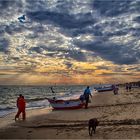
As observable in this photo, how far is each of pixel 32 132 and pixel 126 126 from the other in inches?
194

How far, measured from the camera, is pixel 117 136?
12.8m

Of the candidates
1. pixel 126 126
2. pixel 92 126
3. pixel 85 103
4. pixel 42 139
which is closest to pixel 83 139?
pixel 92 126

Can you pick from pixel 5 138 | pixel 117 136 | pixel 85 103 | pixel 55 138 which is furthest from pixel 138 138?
pixel 85 103

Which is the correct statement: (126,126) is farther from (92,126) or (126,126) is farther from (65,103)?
(65,103)

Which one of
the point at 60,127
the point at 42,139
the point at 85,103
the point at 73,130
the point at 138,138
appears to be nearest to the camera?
the point at 138,138

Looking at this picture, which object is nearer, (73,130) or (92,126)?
(92,126)

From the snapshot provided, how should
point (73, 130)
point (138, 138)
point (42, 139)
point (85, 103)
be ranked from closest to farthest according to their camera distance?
point (138, 138), point (42, 139), point (73, 130), point (85, 103)

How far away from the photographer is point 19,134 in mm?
14805

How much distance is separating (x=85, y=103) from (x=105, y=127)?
12.9 m

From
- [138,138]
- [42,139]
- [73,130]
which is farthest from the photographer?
[73,130]

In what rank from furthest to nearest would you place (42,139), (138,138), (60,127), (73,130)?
(60,127) < (73,130) < (42,139) < (138,138)

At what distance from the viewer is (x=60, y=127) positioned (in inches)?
637

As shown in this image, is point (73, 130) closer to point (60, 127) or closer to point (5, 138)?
point (60, 127)

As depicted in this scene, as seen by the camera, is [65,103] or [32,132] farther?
[65,103]
